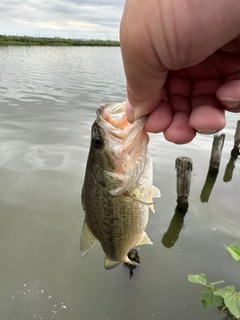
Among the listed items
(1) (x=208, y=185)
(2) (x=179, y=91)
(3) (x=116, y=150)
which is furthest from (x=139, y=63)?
(1) (x=208, y=185)

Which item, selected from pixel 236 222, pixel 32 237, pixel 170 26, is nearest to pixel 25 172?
pixel 32 237

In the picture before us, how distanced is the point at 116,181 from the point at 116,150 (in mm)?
218

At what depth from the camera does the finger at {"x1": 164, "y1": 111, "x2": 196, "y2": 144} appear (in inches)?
67.9

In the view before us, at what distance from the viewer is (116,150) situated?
2.03 m

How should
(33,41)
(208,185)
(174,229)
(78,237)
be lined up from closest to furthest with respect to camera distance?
(78,237)
(174,229)
(208,185)
(33,41)

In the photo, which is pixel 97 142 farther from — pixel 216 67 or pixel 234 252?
pixel 234 252

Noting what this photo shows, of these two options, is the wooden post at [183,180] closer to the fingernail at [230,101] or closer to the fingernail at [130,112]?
the fingernail at [130,112]

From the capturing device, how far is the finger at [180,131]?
1.73 m

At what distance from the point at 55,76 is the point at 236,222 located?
62.9 ft

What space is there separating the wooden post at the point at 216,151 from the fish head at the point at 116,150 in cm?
560

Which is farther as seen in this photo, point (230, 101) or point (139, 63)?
point (230, 101)

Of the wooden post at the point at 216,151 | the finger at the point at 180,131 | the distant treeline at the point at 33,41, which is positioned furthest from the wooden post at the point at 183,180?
the distant treeline at the point at 33,41

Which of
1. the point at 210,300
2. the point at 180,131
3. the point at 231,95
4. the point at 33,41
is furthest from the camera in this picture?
the point at 33,41

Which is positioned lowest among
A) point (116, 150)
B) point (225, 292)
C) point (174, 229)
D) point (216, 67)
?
point (174, 229)
